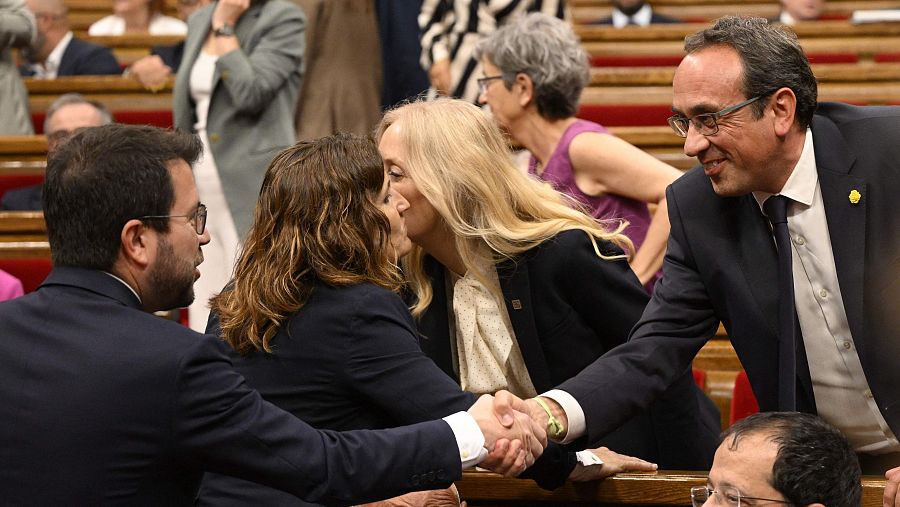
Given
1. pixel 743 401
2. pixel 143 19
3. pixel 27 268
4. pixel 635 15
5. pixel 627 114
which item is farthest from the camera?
pixel 635 15

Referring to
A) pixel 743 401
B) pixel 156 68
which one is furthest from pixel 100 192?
pixel 156 68

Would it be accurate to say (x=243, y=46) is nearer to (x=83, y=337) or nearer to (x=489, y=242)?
(x=489, y=242)

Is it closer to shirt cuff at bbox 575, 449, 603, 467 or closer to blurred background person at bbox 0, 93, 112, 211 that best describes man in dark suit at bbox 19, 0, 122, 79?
blurred background person at bbox 0, 93, 112, 211

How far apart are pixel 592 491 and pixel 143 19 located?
5285 mm

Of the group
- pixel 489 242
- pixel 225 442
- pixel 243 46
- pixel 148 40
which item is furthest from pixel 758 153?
pixel 148 40

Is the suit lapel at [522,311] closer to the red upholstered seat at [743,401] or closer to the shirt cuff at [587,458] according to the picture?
the shirt cuff at [587,458]

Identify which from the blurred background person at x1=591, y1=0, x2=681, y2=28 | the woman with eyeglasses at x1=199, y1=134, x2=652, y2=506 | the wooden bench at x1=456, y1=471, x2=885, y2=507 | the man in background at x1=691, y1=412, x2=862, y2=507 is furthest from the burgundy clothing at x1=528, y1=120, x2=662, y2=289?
the blurred background person at x1=591, y1=0, x2=681, y2=28

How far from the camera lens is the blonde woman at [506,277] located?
8.73 ft

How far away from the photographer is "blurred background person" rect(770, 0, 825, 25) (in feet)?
21.5

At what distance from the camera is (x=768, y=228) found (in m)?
2.40

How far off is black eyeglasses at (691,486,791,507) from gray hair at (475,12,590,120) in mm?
1876

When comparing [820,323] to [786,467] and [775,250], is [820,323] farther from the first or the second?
[786,467]

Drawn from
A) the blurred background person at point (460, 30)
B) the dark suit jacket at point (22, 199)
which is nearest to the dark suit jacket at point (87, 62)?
the dark suit jacket at point (22, 199)

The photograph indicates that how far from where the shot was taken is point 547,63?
3.64 meters
